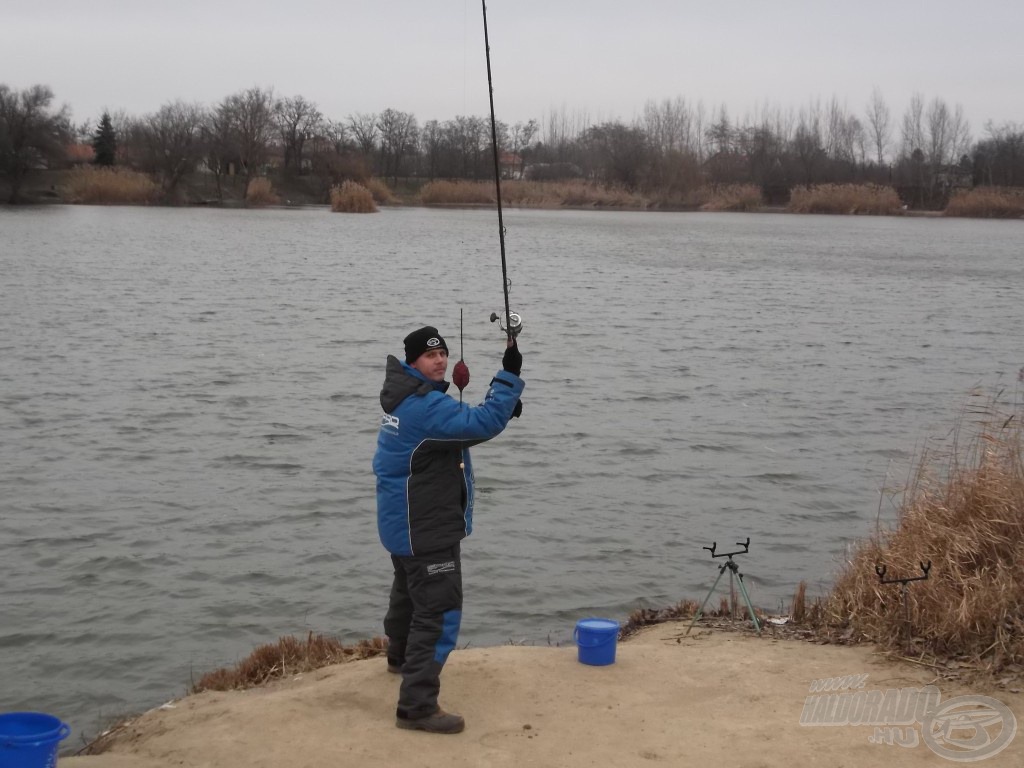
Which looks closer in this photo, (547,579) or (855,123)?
(547,579)

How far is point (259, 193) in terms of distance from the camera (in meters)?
82.5

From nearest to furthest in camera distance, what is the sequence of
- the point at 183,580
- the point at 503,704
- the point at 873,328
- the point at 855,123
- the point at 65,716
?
the point at 503,704 → the point at 65,716 → the point at 183,580 → the point at 873,328 → the point at 855,123

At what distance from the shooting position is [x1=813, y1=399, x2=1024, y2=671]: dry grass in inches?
218

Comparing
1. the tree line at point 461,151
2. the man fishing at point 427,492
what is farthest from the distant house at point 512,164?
the man fishing at point 427,492

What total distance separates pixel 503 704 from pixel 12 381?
12333 mm

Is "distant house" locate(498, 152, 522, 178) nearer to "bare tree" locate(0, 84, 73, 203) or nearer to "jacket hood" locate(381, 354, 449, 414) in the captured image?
"bare tree" locate(0, 84, 73, 203)

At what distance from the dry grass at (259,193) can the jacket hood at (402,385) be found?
80.1 m

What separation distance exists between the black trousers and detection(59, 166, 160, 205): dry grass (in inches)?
3024

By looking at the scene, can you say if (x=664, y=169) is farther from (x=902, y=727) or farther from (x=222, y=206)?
(x=902, y=727)

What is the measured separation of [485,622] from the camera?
25.8 ft

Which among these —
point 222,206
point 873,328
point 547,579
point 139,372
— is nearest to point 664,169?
point 222,206

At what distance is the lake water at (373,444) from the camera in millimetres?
8070

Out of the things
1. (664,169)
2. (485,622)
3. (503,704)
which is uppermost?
(664,169)

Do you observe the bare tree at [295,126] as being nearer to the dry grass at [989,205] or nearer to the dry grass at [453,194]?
the dry grass at [453,194]
